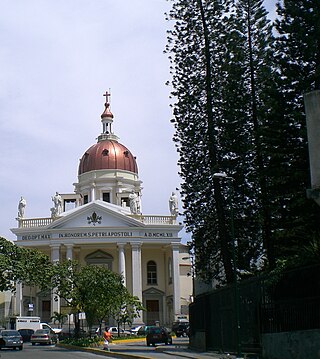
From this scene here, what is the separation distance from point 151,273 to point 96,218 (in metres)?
9.52

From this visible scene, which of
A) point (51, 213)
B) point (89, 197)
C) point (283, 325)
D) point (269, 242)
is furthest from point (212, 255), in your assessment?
point (89, 197)

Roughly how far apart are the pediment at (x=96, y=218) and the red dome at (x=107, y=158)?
1143 centimetres

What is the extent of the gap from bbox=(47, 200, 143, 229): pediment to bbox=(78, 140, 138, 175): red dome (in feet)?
37.5

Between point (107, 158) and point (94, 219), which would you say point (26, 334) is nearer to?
point (94, 219)

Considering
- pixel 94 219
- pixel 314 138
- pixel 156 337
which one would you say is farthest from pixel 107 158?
pixel 314 138

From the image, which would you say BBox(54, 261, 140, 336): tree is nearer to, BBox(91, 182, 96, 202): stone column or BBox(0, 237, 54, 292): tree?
BBox(0, 237, 54, 292): tree

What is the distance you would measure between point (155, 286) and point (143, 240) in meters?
6.58

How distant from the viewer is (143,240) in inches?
2494

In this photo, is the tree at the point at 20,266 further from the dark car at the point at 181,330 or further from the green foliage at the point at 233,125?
the dark car at the point at 181,330

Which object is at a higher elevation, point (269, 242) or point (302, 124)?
point (302, 124)

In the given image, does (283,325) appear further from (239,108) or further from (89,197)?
(89,197)

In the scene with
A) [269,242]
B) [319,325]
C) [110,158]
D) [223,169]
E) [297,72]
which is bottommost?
[319,325]

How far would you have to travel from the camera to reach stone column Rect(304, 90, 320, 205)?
679 inches

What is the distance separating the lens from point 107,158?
7444 cm
